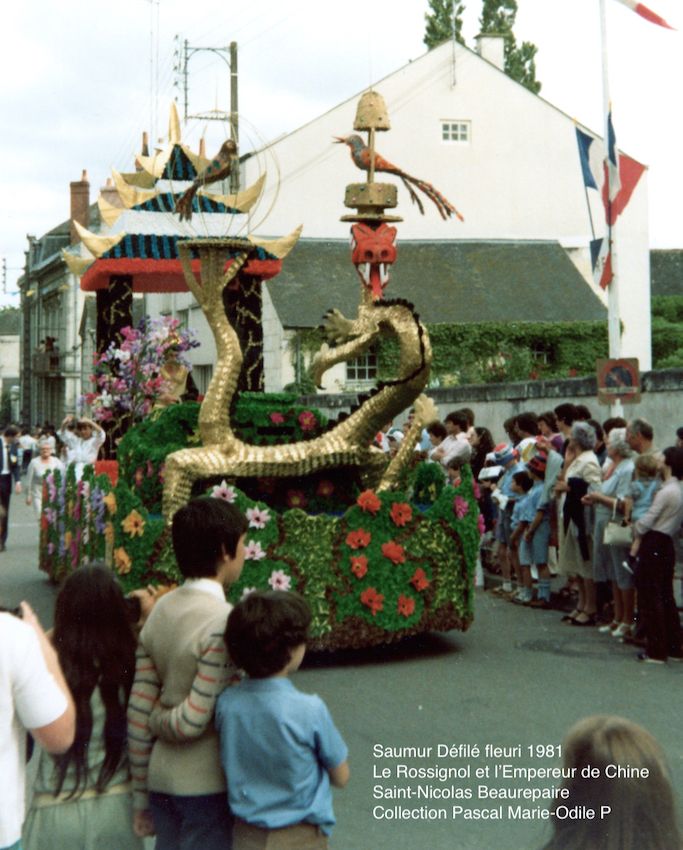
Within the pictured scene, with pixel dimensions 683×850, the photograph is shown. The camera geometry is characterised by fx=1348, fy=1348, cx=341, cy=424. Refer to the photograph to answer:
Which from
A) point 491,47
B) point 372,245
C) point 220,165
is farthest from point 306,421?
point 491,47

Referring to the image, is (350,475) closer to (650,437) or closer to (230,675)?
(650,437)

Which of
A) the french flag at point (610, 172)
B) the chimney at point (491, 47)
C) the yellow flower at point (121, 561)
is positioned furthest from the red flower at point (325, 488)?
the chimney at point (491, 47)

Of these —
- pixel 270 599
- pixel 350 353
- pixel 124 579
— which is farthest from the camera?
pixel 350 353

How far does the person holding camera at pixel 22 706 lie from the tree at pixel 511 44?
51.3 meters

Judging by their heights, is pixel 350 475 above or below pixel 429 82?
below

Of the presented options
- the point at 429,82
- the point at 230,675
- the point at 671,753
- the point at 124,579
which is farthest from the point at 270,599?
the point at 429,82

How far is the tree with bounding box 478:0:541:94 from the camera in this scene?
172ft

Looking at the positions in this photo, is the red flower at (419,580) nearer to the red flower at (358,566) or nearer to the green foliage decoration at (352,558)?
the green foliage decoration at (352,558)

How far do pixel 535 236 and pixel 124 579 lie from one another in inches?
1283

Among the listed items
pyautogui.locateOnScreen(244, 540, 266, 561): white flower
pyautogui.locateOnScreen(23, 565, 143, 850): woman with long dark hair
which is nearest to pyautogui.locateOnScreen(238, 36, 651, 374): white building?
pyautogui.locateOnScreen(244, 540, 266, 561): white flower

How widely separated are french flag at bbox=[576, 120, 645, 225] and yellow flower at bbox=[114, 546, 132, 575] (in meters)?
9.89

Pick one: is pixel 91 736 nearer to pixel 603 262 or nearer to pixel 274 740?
pixel 274 740

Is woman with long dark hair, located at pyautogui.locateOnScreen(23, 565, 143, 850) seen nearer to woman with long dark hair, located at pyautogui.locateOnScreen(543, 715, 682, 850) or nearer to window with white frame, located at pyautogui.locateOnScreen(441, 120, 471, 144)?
woman with long dark hair, located at pyautogui.locateOnScreen(543, 715, 682, 850)

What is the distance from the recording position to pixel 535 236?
133ft
